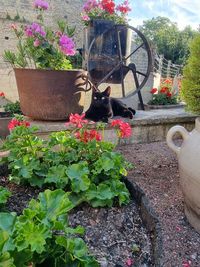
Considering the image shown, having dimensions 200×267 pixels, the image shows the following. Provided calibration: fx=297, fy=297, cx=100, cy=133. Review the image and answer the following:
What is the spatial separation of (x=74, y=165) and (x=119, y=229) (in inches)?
13.8

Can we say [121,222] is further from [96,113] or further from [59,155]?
[96,113]

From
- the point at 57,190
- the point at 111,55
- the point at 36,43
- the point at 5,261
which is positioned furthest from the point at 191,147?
the point at 111,55

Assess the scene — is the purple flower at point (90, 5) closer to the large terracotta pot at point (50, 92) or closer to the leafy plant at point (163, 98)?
the large terracotta pot at point (50, 92)

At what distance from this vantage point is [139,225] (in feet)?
4.23

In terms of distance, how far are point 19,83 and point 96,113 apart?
27.9 inches

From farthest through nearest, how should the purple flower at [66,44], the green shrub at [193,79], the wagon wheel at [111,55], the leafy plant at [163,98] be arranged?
the leafy plant at [163,98] → the wagon wheel at [111,55] → the purple flower at [66,44] → the green shrub at [193,79]

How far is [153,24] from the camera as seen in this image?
130 ft

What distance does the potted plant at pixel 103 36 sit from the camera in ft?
9.18

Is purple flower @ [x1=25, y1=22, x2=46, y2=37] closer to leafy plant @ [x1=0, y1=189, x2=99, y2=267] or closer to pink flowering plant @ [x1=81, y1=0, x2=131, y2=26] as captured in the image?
pink flowering plant @ [x1=81, y1=0, x2=131, y2=26]

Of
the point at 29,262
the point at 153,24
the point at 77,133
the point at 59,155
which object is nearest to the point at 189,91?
the point at 77,133


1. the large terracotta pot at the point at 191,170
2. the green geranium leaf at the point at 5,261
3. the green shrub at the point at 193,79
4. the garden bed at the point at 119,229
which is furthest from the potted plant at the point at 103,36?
the green geranium leaf at the point at 5,261

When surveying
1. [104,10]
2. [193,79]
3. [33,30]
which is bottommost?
[193,79]

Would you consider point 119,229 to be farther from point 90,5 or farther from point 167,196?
point 90,5

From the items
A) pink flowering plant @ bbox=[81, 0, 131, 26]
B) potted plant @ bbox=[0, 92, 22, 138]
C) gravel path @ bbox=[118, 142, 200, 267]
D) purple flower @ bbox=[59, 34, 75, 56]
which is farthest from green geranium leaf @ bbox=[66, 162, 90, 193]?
pink flowering plant @ bbox=[81, 0, 131, 26]
